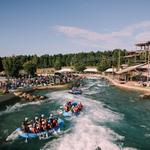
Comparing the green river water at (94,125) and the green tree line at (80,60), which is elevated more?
the green tree line at (80,60)

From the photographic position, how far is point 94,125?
33281 mm

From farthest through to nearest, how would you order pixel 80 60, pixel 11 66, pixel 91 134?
pixel 80 60 < pixel 11 66 < pixel 91 134

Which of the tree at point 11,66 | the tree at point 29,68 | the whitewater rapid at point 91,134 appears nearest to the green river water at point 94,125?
the whitewater rapid at point 91,134

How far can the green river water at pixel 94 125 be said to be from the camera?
87.2ft

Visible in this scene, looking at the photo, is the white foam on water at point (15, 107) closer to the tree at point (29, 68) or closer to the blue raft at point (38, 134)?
the blue raft at point (38, 134)

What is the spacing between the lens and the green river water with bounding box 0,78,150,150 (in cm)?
2658

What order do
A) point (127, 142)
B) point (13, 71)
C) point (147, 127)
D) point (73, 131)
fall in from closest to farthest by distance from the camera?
1. point (127, 142)
2. point (73, 131)
3. point (147, 127)
4. point (13, 71)

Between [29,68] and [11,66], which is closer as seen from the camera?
[11,66]

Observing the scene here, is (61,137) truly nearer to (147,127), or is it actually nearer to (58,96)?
(147,127)

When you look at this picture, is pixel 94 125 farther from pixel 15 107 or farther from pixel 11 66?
pixel 11 66

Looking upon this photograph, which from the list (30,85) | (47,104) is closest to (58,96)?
(47,104)

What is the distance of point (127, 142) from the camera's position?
89.9 feet

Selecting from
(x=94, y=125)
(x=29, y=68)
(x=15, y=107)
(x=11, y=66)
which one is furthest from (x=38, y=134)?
(x=29, y=68)

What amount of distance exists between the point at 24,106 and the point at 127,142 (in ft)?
77.2
